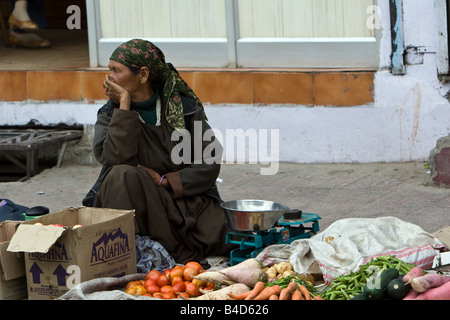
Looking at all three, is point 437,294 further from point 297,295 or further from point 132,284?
point 132,284

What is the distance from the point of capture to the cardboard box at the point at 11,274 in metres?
4.58

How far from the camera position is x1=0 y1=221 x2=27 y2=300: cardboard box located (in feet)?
15.0

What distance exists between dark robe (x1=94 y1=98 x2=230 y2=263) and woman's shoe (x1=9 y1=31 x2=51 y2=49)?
544 centimetres

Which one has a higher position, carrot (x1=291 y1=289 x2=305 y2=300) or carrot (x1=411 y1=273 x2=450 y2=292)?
carrot (x1=411 y1=273 x2=450 y2=292)

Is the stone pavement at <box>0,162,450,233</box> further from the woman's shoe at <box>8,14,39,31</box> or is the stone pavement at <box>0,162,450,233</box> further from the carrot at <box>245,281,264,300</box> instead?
the woman's shoe at <box>8,14,39,31</box>

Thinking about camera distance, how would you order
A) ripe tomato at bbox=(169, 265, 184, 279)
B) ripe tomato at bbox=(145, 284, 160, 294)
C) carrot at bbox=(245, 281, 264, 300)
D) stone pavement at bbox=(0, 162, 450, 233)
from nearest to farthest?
carrot at bbox=(245, 281, 264, 300), ripe tomato at bbox=(145, 284, 160, 294), ripe tomato at bbox=(169, 265, 184, 279), stone pavement at bbox=(0, 162, 450, 233)

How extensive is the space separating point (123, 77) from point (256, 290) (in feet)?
5.53

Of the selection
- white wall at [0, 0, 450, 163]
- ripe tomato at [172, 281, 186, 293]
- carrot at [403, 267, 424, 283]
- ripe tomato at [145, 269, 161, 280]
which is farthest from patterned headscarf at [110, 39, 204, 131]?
white wall at [0, 0, 450, 163]

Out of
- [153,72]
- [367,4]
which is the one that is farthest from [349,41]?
[153,72]

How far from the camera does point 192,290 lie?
4508 millimetres

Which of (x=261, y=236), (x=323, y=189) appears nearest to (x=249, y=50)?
(x=323, y=189)

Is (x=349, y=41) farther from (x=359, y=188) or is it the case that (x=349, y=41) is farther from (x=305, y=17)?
(x=359, y=188)
